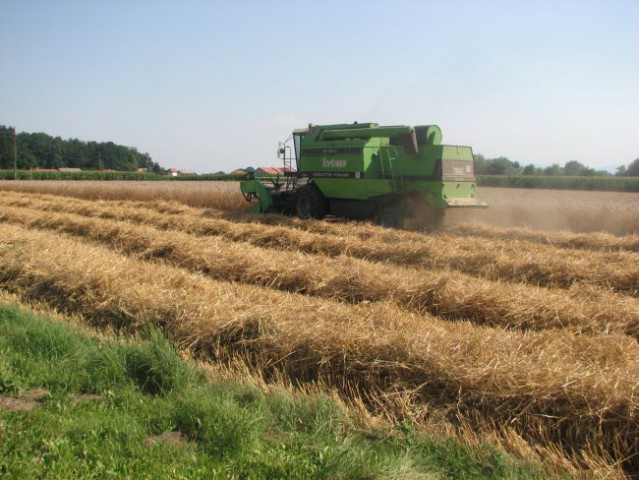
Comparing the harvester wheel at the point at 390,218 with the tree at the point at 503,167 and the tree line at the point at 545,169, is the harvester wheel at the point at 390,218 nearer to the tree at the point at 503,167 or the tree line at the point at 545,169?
the tree line at the point at 545,169

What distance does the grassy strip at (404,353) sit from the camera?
3881mm

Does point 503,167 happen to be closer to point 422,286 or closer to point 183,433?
point 422,286

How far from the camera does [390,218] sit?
14672 millimetres

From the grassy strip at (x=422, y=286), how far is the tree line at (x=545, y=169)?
2740cm

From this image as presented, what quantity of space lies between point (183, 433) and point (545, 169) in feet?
148

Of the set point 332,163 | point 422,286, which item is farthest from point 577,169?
point 422,286

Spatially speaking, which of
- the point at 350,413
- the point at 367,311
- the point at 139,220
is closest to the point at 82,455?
the point at 350,413

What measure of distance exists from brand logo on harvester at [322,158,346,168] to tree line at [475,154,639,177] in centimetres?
2107

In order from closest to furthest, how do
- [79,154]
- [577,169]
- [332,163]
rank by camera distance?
[332,163]
[577,169]
[79,154]

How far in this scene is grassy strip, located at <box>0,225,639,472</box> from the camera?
388cm

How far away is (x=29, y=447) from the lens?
11.3ft

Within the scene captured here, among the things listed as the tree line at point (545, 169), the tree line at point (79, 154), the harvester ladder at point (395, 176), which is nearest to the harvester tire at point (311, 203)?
the harvester ladder at point (395, 176)

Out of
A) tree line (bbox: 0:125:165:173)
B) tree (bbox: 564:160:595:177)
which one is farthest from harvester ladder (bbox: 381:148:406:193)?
tree line (bbox: 0:125:165:173)

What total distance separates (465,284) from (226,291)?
9.80 feet
